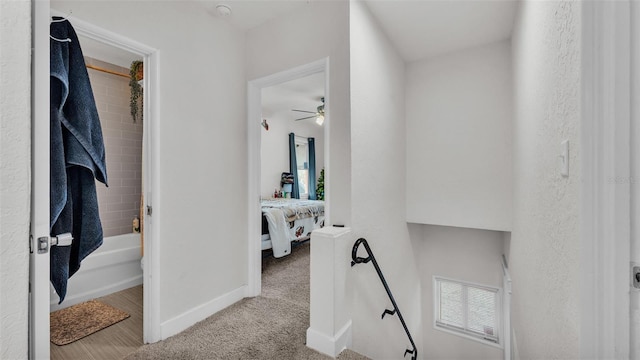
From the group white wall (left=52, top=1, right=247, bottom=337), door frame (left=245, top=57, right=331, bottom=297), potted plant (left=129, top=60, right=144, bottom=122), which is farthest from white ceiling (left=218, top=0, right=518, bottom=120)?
potted plant (left=129, top=60, right=144, bottom=122)

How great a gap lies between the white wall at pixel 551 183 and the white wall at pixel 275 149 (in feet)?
16.4

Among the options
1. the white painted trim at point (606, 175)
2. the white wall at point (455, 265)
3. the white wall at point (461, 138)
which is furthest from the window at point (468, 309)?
the white painted trim at point (606, 175)

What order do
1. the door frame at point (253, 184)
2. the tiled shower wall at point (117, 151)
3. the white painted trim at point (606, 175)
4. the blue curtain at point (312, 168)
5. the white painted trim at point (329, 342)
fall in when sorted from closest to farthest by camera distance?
1. the white painted trim at point (606, 175)
2. the white painted trim at point (329, 342)
3. the door frame at point (253, 184)
4. the tiled shower wall at point (117, 151)
5. the blue curtain at point (312, 168)

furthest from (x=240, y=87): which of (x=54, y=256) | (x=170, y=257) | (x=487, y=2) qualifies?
(x=487, y=2)

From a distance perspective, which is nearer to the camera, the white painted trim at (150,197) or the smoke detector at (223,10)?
the white painted trim at (150,197)

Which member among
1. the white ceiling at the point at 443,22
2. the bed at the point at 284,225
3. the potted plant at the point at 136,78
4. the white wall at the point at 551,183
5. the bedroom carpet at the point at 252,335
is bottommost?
the bedroom carpet at the point at 252,335

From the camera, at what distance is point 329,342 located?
1.74 m

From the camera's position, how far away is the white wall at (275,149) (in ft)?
19.9

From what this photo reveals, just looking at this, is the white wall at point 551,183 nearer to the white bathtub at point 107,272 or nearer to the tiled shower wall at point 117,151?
the white bathtub at point 107,272

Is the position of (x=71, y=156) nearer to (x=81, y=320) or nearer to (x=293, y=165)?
(x=81, y=320)

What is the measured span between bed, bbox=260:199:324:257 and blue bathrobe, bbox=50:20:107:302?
209 centimetres

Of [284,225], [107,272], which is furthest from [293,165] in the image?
[107,272]

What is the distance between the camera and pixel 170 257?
195 centimetres

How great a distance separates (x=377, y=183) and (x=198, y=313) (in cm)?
179
